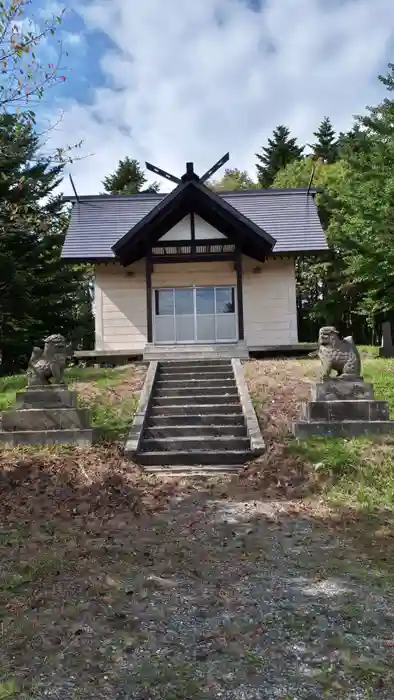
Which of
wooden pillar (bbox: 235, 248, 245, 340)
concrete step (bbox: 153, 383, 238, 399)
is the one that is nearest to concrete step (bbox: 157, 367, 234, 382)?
concrete step (bbox: 153, 383, 238, 399)

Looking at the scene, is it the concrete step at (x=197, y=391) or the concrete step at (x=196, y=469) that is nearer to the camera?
the concrete step at (x=196, y=469)

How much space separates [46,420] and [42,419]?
0.21ft

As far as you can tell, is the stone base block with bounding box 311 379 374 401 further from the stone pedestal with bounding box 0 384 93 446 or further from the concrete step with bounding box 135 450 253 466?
the stone pedestal with bounding box 0 384 93 446

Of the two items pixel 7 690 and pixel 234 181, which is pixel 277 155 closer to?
pixel 234 181

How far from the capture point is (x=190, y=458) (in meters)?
7.66

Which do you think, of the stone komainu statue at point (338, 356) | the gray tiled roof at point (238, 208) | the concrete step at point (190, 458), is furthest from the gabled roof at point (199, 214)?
the concrete step at point (190, 458)

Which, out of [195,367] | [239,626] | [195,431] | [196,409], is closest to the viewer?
[239,626]

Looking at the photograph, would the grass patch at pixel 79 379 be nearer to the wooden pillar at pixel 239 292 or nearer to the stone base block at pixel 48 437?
the stone base block at pixel 48 437

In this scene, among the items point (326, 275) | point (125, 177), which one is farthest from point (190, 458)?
point (125, 177)

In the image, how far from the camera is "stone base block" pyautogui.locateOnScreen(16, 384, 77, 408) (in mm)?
8047

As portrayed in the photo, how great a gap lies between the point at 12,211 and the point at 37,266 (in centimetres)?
1706

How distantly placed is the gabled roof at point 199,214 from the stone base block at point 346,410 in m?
7.65

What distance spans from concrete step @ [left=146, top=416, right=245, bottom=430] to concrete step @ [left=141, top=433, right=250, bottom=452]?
721 mm

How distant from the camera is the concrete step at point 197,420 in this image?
882 cm
